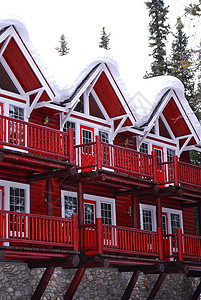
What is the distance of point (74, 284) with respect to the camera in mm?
23938

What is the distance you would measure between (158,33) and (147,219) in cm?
1786

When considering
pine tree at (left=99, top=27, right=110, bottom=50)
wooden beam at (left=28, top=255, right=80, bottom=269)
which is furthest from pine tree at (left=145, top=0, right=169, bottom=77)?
wooden beam at (left=28, top=255, right=80, bottom=269)

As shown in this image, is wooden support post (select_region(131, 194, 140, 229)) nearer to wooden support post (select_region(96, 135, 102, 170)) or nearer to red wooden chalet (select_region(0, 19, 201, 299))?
red wooden chalet (select_region(0, 19, 201, 299))

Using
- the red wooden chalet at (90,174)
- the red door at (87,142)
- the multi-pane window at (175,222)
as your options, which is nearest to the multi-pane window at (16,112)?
the red wooden chalet at (90,174)

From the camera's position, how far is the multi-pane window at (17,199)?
78.1 feet

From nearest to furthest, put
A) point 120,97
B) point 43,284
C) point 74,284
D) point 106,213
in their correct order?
point 43,284 < point 74,284 < point 120,97 < point 106,213

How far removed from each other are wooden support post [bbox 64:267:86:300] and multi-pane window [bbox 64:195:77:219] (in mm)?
3298

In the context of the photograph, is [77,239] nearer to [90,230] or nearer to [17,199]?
[90,230]

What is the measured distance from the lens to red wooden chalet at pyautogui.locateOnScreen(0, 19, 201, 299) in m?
22.6

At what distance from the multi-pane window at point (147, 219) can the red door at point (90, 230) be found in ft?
12.9

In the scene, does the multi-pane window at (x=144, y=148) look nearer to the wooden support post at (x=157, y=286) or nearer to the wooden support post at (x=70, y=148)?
the wooden support post at (x=157, y=286)

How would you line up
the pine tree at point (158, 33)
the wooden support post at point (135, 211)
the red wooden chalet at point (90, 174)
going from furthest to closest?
the pine tree at point (158, 33) → the wooden support post at point (135, 211) → the red wooden chalet at point (90, 174)

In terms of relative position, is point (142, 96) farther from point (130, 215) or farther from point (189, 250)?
point (189, 250)

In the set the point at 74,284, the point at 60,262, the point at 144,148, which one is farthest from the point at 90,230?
the point at 144,148
